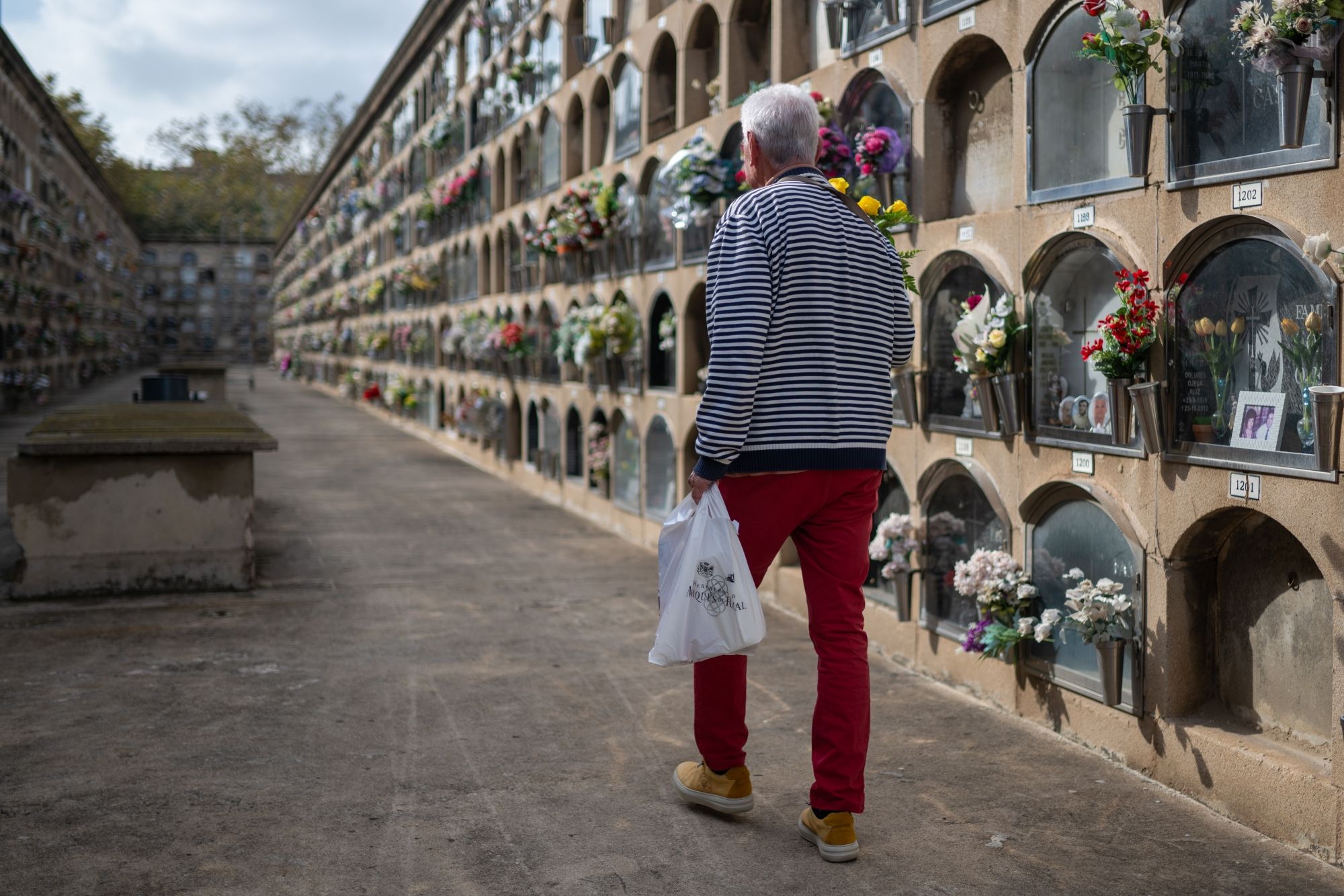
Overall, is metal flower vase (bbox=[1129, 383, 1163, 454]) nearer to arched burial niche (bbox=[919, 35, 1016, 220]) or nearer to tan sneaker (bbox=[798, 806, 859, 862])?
arched burial niche (bbox=[919, 35, 1016, 220])

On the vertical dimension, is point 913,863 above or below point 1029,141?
below

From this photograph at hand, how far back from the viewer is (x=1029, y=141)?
12.3ft

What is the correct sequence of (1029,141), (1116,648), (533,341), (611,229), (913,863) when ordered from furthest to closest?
(533,341)
(611,229)
(1029,141)
(1116,648)
(913,863)

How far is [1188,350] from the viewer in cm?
309

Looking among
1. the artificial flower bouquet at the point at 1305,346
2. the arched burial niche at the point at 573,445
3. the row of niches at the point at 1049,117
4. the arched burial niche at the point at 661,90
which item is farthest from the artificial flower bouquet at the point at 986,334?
the arched burial niche at the point at 573,445

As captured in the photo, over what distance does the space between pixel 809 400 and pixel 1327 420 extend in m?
1.11

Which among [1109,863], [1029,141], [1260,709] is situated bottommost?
[1109,863]

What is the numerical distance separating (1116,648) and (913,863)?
100 centimetres

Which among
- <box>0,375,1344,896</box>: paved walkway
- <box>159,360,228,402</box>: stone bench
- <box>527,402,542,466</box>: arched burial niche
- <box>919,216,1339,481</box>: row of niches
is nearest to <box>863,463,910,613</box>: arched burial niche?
<box>0,375,1344,896</box>: paved walkway

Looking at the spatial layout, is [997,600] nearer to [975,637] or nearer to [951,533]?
[975,637]

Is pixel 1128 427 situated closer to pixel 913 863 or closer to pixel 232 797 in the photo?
pixel 913 863

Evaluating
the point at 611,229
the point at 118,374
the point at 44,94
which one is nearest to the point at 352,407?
the point at 44,94

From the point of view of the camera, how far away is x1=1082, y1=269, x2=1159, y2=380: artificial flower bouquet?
3127mm

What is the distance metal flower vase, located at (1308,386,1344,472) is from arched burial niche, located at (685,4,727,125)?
4.41 m
